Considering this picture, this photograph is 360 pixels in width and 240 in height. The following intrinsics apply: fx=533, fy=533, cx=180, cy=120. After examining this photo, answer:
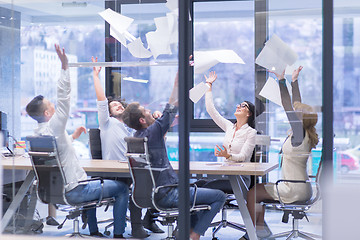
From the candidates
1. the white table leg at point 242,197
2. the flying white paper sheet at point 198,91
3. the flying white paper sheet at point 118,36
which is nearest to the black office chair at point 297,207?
the white table leg at point 242,197

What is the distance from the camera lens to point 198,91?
6238mm

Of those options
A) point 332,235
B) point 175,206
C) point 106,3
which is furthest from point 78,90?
point 332,235

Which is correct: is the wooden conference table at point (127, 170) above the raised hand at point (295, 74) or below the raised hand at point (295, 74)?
below

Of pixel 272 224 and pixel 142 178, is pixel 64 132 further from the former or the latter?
pixel 272 224

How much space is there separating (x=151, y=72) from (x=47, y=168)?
1.14 metres

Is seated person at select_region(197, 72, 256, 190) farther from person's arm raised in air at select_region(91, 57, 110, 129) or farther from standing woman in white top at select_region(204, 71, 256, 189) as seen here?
person's arm raised in air at select_region(91, 57, 110, 129)

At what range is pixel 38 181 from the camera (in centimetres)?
431

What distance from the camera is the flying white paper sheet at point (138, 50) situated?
4129 millimetres

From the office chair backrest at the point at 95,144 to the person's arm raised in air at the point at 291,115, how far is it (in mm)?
1462

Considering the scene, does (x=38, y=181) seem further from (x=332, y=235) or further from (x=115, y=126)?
(x=332, y=235)

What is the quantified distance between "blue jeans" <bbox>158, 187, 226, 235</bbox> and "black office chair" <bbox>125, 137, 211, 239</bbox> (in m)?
0.08

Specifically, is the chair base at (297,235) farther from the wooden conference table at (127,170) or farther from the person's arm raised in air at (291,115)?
the person's arm raised in air at (291,115)

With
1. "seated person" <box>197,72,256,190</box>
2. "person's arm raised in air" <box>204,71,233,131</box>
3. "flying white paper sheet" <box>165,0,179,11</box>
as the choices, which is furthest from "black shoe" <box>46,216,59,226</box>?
"person's arm raised in air" <box>204,71,233,131</box>

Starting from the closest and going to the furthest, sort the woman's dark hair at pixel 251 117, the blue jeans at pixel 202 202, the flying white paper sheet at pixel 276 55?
the flying white paper sheet at pixel 276 55 < the blue jeans at pixel 202 202 < the woman's dark hair at pixel 251 117
